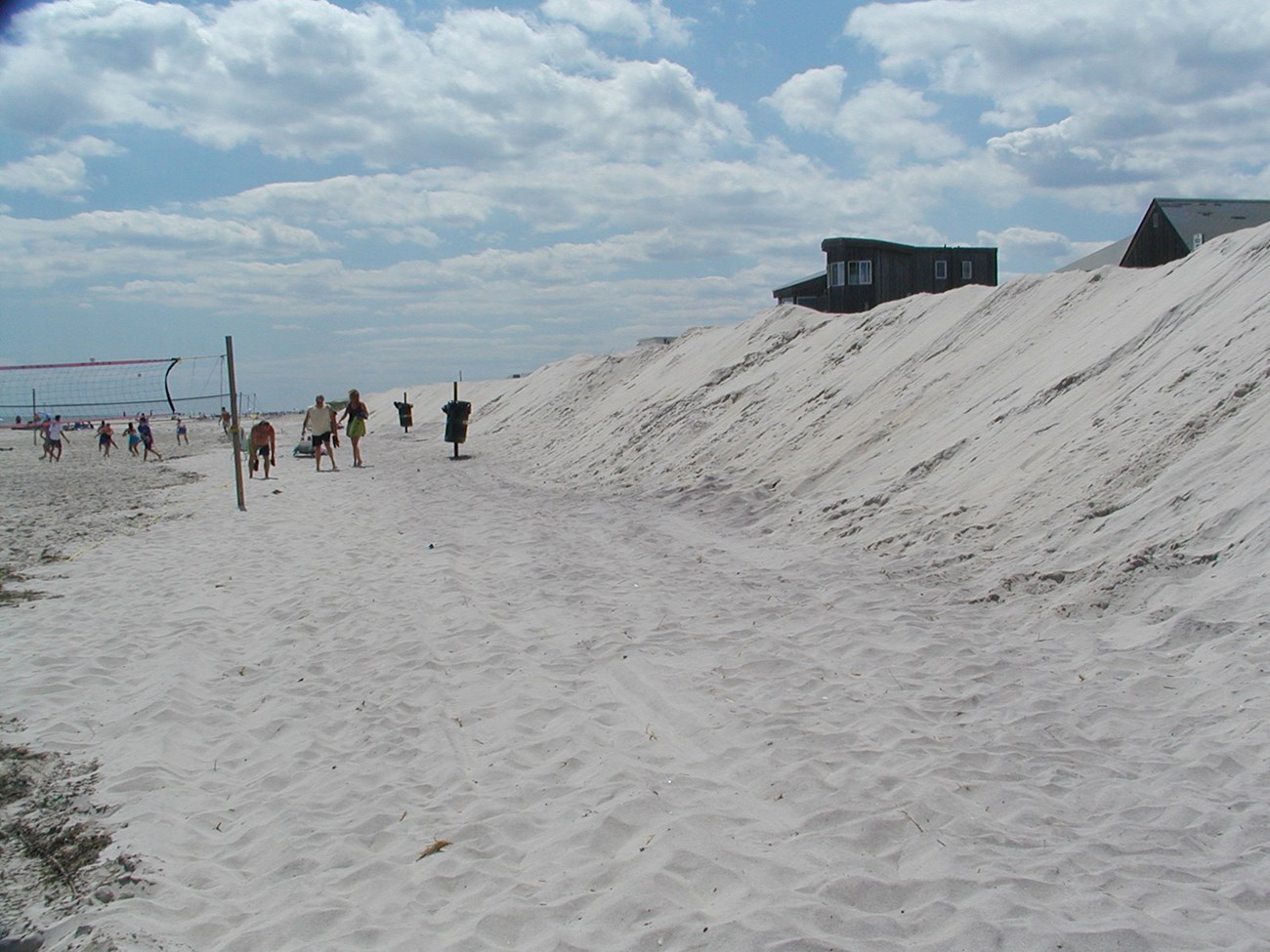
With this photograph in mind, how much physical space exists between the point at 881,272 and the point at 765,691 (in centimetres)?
2632

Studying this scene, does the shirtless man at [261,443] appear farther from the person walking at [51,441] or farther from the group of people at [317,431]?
the person walking at [51,441]

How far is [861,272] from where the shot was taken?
29.4 m

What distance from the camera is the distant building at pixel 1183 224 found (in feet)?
76.5

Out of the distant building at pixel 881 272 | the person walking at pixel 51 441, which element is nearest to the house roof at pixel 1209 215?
the distant building at pixel 881 272

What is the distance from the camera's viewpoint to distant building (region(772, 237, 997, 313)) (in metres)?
29.2

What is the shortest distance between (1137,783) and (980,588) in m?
3.10

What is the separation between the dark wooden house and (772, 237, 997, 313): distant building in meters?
6.27

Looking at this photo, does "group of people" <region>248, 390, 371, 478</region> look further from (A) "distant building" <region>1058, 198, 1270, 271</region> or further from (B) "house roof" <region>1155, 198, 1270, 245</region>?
(B) "house roof" <region>1155, 198, 1270, 245</region>

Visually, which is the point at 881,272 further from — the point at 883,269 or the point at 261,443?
the point at 261,443

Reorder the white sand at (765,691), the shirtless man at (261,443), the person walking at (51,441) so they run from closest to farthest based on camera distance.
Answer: the white sand at (765,691) → the shirtless man at (261,443) → the person walking at (51,441)

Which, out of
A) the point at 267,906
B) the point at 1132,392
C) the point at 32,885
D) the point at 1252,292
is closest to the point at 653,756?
the point at 267,906

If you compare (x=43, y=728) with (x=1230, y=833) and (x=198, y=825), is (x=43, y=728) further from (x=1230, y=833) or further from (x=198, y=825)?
(x=1230, y=833)

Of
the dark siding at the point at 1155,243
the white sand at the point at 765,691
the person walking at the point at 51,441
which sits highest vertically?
the dark siding at the point at 1155,243

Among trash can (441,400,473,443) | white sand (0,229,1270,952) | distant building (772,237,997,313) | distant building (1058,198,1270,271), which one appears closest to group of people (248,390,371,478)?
trash can (441,400,473,443)
